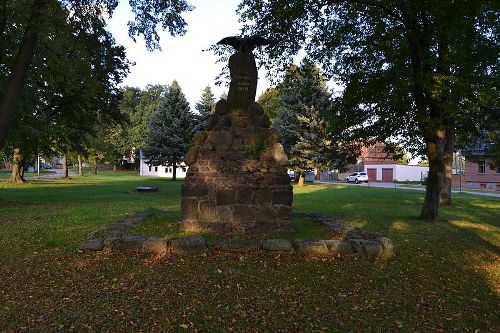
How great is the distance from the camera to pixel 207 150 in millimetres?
9555

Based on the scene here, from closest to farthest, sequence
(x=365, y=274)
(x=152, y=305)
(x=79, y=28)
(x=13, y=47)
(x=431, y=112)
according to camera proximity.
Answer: (x=152, y=305), (x=365, y=274), (x=79, y=28), (x=431, y=112), (x=13, y=47)

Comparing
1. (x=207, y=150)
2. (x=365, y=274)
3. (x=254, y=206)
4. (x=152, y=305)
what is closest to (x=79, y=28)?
(x=207, y=150)

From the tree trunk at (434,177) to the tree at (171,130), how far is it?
89.3 feet

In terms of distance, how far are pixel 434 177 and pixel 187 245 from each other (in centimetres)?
896

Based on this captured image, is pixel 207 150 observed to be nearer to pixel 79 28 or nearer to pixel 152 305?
pixel 152 305

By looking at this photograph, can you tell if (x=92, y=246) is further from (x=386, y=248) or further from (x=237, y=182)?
(x=386, y=248)

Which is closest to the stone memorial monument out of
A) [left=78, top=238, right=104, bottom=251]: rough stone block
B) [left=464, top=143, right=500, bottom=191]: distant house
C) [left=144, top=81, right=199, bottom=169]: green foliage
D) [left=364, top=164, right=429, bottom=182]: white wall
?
[left=78, top=238, right=104, bottom=251]: rough stone block

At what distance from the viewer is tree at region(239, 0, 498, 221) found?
1063cm

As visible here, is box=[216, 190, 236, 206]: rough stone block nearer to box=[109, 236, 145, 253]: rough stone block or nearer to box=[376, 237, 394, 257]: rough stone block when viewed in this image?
box=[109, 236, 145, 253]: rough stone block

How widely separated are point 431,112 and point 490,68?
2.11 metres

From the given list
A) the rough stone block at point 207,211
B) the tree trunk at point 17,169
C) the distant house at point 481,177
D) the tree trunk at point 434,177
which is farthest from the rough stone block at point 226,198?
the distant house at point 481,177

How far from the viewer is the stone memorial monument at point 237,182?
9.24m

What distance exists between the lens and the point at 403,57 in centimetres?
1223

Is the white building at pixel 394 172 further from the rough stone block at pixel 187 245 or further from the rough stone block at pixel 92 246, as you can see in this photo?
the rough stone block at pixel 92 246
